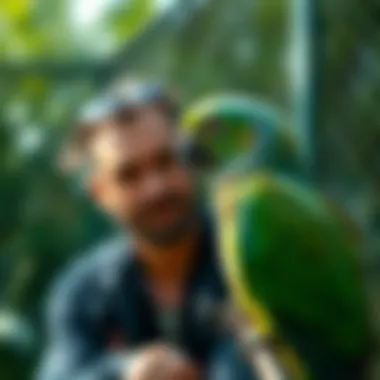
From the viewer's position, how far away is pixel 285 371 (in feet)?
4.19

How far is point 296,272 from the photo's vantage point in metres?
1.30

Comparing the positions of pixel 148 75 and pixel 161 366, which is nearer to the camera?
pixel 161 366

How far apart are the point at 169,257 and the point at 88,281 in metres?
0.10

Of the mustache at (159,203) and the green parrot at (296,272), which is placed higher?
the mustache at (159,203)

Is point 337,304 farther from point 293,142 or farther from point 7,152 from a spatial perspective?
point 7,152

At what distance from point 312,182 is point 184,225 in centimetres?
16

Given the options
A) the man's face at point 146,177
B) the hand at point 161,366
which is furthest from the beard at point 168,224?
the hand at point 161,366

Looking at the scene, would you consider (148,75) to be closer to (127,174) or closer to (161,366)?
(127,174)

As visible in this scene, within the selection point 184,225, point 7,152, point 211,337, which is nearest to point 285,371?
point 211,337

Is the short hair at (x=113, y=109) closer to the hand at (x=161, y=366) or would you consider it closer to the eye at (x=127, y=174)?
the eye at (x=127, y=174)

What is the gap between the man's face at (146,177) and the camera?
131 cm

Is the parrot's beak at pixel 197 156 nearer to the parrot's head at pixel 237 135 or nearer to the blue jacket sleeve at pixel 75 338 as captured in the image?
the parrot's head at pixel 237 135

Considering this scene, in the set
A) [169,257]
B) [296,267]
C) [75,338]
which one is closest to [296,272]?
[296,267]

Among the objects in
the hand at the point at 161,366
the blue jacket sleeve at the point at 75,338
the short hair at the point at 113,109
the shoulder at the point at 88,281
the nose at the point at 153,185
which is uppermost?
the short hair at the point at 113,109
